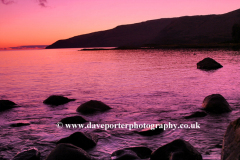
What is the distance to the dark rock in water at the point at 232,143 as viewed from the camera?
492cm

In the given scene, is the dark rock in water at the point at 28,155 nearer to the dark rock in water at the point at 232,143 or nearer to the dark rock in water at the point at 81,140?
the dark rock in water at the point at 81,140

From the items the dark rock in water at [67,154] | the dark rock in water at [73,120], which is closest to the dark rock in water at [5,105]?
the dark rock in water at [73,120]

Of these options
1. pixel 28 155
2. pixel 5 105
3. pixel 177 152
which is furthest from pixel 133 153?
pixel 5 105

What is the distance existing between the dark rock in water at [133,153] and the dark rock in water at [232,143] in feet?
7.31

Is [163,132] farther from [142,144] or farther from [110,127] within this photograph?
[110,127]

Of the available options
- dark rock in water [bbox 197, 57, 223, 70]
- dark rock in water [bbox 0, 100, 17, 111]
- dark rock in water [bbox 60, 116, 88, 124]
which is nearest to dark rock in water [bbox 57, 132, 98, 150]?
dark rock in water [bbox 60, 116, 88, 124]

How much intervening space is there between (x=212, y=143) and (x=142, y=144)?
2331mm

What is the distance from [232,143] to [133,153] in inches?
106

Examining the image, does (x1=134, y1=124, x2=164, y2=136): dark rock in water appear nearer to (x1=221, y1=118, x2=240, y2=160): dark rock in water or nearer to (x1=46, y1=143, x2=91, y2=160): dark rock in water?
(x1=46, y1=143, x2=91, y2=160): dark rock in water

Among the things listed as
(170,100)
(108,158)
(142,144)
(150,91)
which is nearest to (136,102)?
(170,100)

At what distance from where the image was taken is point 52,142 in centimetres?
808

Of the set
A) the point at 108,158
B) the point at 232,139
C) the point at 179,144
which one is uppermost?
the point at 232,139

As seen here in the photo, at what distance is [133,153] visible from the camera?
6.67 meters

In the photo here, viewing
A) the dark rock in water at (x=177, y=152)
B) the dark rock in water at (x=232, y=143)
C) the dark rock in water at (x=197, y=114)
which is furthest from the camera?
the dark rock in water at (x=197, y=114)
